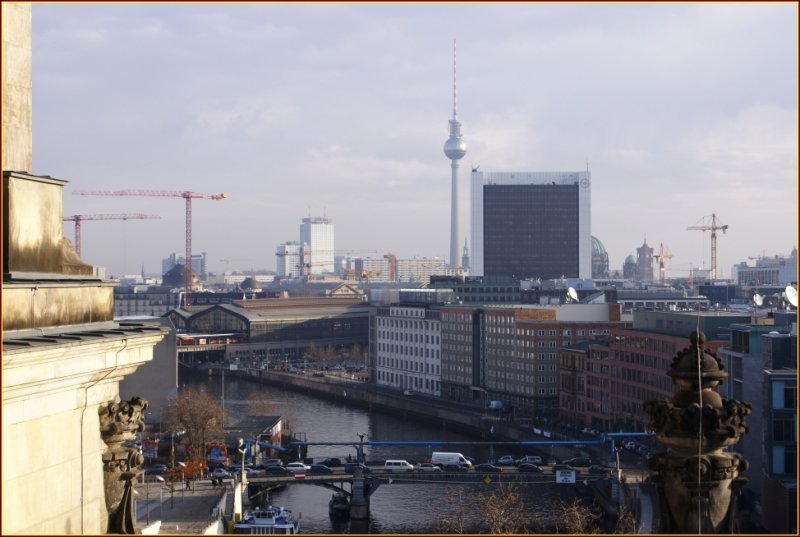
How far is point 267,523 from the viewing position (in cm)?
2288

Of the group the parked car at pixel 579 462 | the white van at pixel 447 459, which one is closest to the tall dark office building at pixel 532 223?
the white van at pixel 447 459

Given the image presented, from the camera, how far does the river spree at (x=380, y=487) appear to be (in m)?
24.8

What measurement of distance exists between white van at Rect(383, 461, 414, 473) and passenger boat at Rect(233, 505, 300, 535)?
448 centimetres

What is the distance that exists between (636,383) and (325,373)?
955 inches

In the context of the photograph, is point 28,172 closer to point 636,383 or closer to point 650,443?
point 650,443

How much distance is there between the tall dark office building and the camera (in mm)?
91312

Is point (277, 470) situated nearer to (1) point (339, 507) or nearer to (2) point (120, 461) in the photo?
(1) point (339, 507)

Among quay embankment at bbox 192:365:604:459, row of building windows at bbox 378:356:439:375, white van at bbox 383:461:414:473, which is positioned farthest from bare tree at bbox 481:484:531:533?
row of building windows at bbox 378:356:439:375

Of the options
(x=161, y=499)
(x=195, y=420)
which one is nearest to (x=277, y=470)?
(x=195, y=420)

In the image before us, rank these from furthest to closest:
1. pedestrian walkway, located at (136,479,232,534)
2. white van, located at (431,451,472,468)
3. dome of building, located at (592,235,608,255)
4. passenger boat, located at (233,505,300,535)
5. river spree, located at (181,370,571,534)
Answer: dome of building, located at (592,235,608,255)
white van, located at (431,451,472,468)
river spree, located at (181,370,571,534)
passenger boat, located at (233,505,300,535)
pedestrian walkway, located at (136,479,232,534)

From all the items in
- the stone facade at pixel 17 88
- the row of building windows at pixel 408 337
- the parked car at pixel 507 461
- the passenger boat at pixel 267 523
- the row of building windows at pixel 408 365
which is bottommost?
the passenger boat at pixel 267 523

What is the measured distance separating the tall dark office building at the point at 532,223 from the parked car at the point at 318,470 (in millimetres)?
63736

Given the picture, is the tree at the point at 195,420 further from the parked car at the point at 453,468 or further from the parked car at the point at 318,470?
the parked car at the point at 453,468

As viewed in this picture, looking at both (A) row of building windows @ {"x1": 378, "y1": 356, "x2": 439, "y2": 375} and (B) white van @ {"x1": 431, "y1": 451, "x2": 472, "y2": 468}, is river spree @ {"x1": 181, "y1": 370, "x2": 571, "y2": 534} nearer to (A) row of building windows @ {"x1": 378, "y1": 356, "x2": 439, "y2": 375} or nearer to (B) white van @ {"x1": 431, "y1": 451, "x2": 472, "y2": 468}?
(B) white van @ {"x1": 431, "y1": 451, "x2": 472, "y2": 468}
